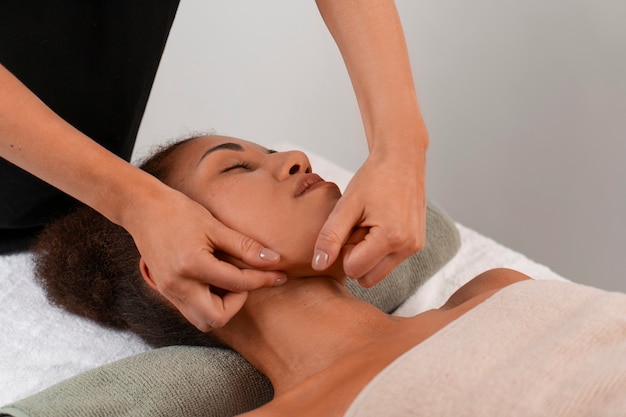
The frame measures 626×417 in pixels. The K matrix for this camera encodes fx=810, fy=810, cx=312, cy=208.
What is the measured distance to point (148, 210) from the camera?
1073 millimetres

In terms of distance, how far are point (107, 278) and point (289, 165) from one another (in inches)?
16.3

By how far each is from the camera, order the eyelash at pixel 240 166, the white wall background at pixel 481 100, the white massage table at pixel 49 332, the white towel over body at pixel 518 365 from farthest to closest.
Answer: the white wall background at pixel 481 100 → the white massage table at pixel 49 332 → the eyelash at pixel 240 166 → the white towel over body at pixel 518 365

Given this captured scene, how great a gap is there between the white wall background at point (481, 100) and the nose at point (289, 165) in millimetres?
1185

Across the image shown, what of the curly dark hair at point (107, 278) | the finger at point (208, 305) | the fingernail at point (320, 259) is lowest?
the curly dark hair at point (107, 278)

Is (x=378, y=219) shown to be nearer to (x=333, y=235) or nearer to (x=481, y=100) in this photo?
(x=333, y=235)

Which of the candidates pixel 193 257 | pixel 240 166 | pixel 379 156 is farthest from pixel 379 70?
pixel 193 257

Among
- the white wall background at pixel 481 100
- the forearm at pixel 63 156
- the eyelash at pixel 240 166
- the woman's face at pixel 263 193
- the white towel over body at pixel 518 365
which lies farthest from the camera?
the white wall background at pixel 481 100

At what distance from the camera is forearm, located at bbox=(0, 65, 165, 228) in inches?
43.2

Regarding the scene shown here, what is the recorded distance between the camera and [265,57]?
2.59 meters

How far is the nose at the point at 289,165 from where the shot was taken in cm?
129

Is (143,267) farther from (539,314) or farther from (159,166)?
(539,314)

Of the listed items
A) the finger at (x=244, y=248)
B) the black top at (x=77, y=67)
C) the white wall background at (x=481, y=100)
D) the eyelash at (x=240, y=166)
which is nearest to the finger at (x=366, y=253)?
the finger at (x=244, y=248)

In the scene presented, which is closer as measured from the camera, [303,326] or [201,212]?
[201,212]

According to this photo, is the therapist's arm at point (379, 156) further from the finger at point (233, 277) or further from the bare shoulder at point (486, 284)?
Result: the bare shoulder at point (486, 284)
